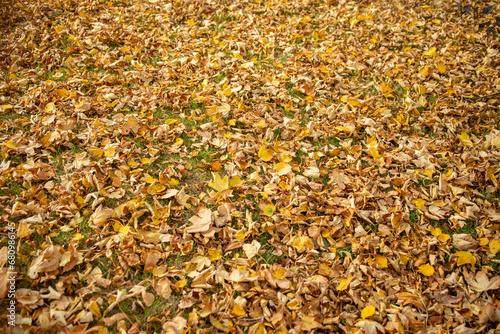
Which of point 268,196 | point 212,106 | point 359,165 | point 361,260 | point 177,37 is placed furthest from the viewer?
point 177,37

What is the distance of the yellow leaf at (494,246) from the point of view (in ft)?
7.48

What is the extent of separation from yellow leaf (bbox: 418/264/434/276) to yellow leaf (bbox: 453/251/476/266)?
0.25 metres

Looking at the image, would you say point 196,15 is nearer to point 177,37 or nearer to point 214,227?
point 177,37

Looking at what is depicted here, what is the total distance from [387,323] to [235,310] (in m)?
1.01

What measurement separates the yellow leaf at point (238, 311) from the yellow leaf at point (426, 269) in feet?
4.43

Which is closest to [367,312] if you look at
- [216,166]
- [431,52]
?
[216,166]

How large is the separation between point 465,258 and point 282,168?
1587 millimetres

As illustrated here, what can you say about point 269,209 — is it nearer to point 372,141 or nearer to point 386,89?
point 372,141

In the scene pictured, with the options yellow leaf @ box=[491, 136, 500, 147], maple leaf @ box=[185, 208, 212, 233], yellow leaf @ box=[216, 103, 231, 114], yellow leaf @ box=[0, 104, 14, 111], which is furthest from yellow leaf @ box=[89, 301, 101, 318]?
yellow leaf @ box=[491, 136, 500, 147]

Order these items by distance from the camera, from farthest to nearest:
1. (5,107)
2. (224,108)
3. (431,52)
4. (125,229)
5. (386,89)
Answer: (431,52) < (386,89) < (224,108) < (5,107) < (125,229)

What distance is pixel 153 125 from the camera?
10.2 feet

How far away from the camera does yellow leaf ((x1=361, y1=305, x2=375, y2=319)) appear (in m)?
1.95

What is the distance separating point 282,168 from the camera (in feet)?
8.96

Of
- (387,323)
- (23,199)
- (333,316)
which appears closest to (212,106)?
(23,199)
